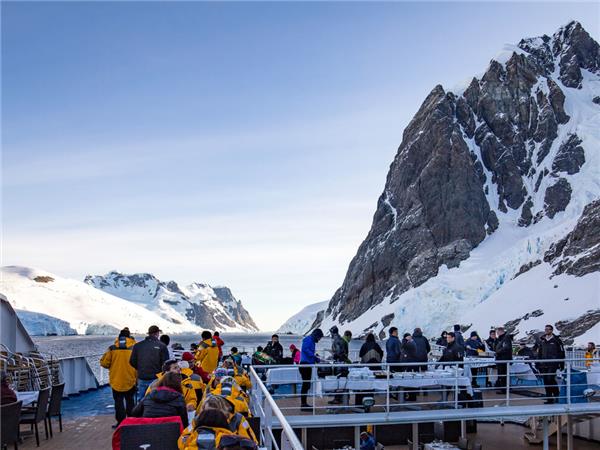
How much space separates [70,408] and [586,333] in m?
43.7

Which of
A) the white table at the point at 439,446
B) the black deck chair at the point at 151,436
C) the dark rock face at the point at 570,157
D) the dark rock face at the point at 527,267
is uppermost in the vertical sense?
the dark rock face at the point at 570,157

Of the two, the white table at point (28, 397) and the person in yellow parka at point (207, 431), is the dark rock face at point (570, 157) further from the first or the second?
the person in yellow parka at point (207, 431)

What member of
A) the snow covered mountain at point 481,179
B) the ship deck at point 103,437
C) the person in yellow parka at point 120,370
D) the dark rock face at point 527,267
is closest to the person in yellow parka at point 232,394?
the person in yellow parka at point 120,370

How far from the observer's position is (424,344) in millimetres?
15969

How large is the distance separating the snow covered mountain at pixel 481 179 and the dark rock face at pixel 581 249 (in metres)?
17.1

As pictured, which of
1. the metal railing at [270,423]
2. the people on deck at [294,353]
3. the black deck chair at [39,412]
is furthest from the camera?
the people on deck at [294,353]

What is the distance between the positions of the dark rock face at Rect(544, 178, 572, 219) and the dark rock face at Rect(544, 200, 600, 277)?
1521 inches

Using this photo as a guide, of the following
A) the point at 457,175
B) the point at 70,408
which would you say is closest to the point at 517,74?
the point at 457,175

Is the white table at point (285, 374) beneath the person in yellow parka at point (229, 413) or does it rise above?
beneath

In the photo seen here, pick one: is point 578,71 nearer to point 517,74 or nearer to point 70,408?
point 517,74

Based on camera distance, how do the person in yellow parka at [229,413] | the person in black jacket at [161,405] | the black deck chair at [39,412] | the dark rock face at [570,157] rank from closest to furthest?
the person in yellow parka at [229,413] < the person in black jacket at [161,405] < the black deck chair at [39,412] < the dark rock face at [570,157]

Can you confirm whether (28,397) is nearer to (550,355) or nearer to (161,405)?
(161,405)

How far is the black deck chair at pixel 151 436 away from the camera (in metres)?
5.71

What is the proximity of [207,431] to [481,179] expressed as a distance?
128 m
